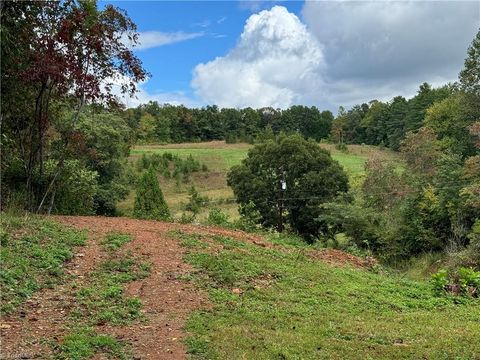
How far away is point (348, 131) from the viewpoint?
91062mm

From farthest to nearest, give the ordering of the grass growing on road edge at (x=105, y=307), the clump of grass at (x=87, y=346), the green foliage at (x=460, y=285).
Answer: the green foliage at (x=460, y=285)
the grass growing on road edge at (x=105, y=307)
the clump of grass at (x=87, y=346)

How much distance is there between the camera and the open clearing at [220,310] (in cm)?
514

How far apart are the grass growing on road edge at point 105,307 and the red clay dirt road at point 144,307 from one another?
0.38 ft

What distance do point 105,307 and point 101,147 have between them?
2154 centimetres

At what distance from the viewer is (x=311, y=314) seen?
6.74m

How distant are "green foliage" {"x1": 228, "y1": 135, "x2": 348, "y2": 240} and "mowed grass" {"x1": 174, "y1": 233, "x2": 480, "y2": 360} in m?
17.5

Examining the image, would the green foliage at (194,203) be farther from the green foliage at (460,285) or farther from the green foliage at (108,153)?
the green foliage at (460,285)

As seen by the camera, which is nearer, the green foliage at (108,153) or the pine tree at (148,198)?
the pine tree at (148,198)

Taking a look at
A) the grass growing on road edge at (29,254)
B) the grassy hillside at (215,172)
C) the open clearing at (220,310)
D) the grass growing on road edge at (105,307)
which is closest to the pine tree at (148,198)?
the grassy hillside at (215,172)

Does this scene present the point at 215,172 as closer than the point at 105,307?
No

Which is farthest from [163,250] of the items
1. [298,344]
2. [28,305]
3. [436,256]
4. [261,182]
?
[261,182]

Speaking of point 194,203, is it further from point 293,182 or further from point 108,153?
point 293,182

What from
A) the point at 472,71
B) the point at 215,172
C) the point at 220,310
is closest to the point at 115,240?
the point at 220,310

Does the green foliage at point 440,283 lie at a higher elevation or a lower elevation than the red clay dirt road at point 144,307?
lower
